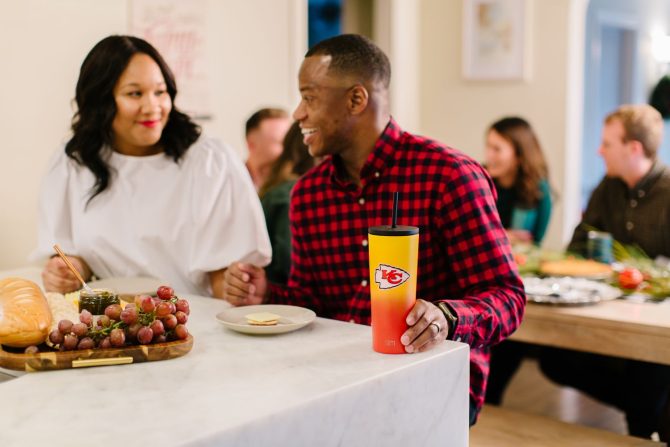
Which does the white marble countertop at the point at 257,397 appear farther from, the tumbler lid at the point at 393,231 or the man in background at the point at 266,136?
the man in background at the point at 266,136

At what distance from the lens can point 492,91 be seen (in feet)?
18.6

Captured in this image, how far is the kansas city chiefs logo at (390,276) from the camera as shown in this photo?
1376 millimetres

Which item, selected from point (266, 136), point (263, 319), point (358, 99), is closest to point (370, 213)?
point (358, 99)

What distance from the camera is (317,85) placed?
1.97 m

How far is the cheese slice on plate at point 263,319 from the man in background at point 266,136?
234 cm

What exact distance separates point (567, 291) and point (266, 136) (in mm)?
1779

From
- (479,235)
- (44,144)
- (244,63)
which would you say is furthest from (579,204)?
(479,235)

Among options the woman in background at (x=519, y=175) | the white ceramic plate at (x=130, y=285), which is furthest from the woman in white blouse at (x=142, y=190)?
the woman in background at (x=519, y=175)

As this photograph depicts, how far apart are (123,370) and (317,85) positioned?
93 centimetres

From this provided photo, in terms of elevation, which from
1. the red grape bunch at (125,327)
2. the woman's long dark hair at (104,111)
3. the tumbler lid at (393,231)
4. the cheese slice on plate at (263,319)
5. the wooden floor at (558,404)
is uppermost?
the woman's long dark hair at (104,111)

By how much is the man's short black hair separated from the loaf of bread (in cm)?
93

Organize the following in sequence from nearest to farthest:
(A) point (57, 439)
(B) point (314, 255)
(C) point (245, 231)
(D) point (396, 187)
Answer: (A) point (57, 439), (D) point (396, 187), (B) point (314, 255), (C) point (245, 231)

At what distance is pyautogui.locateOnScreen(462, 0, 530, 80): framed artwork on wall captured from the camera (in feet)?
18.0

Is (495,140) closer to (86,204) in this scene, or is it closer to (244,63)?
(244,63)
